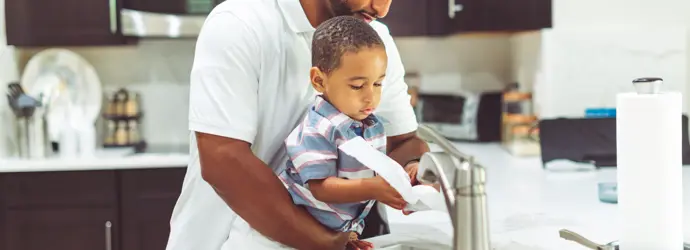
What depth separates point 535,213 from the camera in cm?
161

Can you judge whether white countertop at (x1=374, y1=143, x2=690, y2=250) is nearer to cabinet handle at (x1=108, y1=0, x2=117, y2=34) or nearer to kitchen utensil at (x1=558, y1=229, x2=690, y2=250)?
kitchen utensil at (x1=558, y1=229, x2=690, y2=250)

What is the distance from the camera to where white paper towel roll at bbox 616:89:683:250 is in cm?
102

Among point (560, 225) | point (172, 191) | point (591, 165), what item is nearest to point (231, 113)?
point (560, 225)

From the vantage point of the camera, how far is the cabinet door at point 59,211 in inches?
103

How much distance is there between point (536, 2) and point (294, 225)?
1.75 metres

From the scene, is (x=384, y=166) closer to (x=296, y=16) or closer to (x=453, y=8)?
(x=296, y=16)

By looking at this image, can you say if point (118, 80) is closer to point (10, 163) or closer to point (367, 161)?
point (10, 163)

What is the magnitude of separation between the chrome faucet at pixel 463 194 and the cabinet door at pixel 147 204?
1.87 metres

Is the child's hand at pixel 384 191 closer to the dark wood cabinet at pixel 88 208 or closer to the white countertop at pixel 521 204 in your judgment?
the white countertop at pixel 521 204

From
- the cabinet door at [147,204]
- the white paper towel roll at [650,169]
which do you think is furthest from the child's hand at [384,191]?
the cabinet door at [147,204]

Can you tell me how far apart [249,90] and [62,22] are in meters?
2.06

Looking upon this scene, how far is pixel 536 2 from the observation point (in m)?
2.47

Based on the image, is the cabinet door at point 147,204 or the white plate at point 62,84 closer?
the cabinet door at point 147,204

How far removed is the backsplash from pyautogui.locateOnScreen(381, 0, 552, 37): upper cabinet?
10.9 inches
